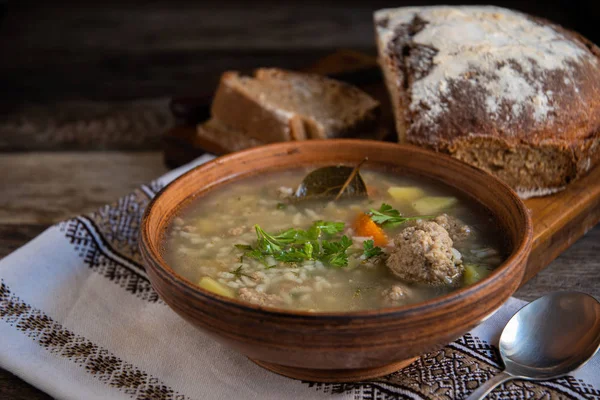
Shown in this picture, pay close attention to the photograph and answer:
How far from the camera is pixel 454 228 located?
252 cm

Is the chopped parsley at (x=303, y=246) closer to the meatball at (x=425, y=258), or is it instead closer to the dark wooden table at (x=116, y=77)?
the meatball at (x=425, y=258)

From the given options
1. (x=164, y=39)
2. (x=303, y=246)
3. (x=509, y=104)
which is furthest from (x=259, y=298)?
(x=164, y=39)

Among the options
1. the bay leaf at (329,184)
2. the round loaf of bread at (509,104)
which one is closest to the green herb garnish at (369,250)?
the bay leaf at (329,184)

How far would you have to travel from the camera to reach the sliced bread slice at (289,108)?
12.1 ft

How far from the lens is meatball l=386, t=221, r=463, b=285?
87.7 inches

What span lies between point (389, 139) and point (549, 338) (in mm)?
1679

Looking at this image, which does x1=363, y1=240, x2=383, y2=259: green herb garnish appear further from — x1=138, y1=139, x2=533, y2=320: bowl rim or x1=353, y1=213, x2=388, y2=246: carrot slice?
x1=138, y1=139, x2=533, y2=320: bowl rim

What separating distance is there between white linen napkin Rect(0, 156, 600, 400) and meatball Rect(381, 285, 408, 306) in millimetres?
307

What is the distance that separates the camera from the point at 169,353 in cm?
246

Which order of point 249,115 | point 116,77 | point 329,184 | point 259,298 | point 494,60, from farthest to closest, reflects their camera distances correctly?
point 116,77 → point 249,115 → point 494,60 → point 329,184 → point 259,298

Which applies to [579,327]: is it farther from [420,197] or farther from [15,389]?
[15,389]

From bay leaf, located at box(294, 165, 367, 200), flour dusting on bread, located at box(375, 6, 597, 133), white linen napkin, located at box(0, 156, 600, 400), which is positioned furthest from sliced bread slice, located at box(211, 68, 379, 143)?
white linen napkin, located at box(0, 156, 600, 400)

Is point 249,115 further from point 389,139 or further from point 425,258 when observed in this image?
point 425,258

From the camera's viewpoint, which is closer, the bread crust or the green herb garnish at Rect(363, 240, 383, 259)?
the green herb garnish at Rect(363, 240, 383, 259)
